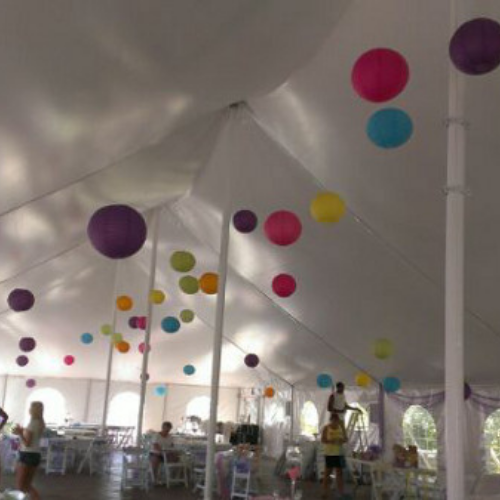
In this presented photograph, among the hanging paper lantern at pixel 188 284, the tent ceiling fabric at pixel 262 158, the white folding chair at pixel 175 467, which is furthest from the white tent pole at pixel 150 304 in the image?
the hanging paper lantern at pixel 188 284

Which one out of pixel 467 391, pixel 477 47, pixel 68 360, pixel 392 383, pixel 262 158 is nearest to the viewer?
pixel 477 47

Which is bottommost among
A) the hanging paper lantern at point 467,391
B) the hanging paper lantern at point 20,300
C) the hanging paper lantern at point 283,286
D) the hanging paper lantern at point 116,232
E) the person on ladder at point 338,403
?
the person on ladder at point 338,403

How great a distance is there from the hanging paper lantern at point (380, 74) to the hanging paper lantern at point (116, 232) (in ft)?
6.62

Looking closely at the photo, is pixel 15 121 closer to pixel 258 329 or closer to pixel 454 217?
pixel 454 217

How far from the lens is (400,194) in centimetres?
661

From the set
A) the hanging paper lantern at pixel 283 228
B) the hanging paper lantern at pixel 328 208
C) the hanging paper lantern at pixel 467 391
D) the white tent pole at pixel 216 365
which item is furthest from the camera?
the hanging paper lantern at pixel 467 391

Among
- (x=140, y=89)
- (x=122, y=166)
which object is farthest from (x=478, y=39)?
(x=122, y=166)

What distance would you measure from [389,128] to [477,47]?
0.75m

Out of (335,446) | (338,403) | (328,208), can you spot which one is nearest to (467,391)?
(338,403)

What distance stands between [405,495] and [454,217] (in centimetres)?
575

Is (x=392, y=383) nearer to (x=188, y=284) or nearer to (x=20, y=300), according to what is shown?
(x=188, y=284)

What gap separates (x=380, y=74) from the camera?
11.8 feet

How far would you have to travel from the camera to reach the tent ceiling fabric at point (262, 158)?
14.3 ft

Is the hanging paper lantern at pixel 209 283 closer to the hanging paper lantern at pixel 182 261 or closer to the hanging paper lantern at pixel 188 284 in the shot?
the hanging paper lantern at pixel 182 261
